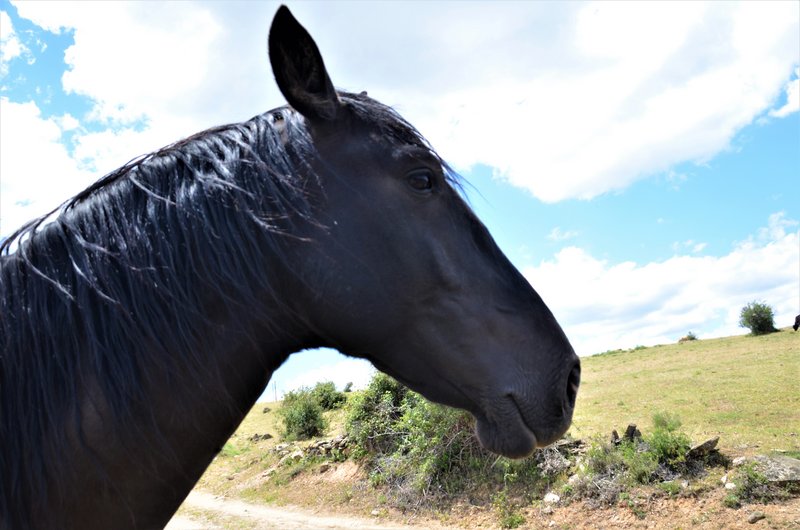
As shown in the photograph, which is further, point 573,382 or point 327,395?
point 327,395

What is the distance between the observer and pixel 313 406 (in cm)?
2130

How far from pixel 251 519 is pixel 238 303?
12910mm

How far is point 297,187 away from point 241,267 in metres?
0.31

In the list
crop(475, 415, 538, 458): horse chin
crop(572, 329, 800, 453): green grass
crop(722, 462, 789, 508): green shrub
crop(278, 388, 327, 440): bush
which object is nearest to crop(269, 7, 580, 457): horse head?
crop(475, 415, 538, 458): horse chin

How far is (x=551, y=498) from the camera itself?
10.5m

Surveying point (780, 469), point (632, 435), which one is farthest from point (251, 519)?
point (780, 469)

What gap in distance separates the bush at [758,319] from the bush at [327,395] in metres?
32.5

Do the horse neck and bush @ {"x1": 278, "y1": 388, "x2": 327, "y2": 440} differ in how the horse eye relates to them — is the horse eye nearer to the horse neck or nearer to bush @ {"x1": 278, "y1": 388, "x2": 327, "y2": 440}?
the horse neck

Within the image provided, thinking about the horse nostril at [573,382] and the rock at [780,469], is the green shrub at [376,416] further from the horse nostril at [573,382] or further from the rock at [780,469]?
the horse nostril at [573,382]

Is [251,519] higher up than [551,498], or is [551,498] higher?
[551,498]

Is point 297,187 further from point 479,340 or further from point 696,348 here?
point 696,348

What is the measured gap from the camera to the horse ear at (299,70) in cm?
179

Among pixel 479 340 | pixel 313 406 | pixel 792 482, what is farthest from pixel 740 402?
pixel 479 340

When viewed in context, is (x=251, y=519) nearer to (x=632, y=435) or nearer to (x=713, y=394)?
(x=632, y=435)
